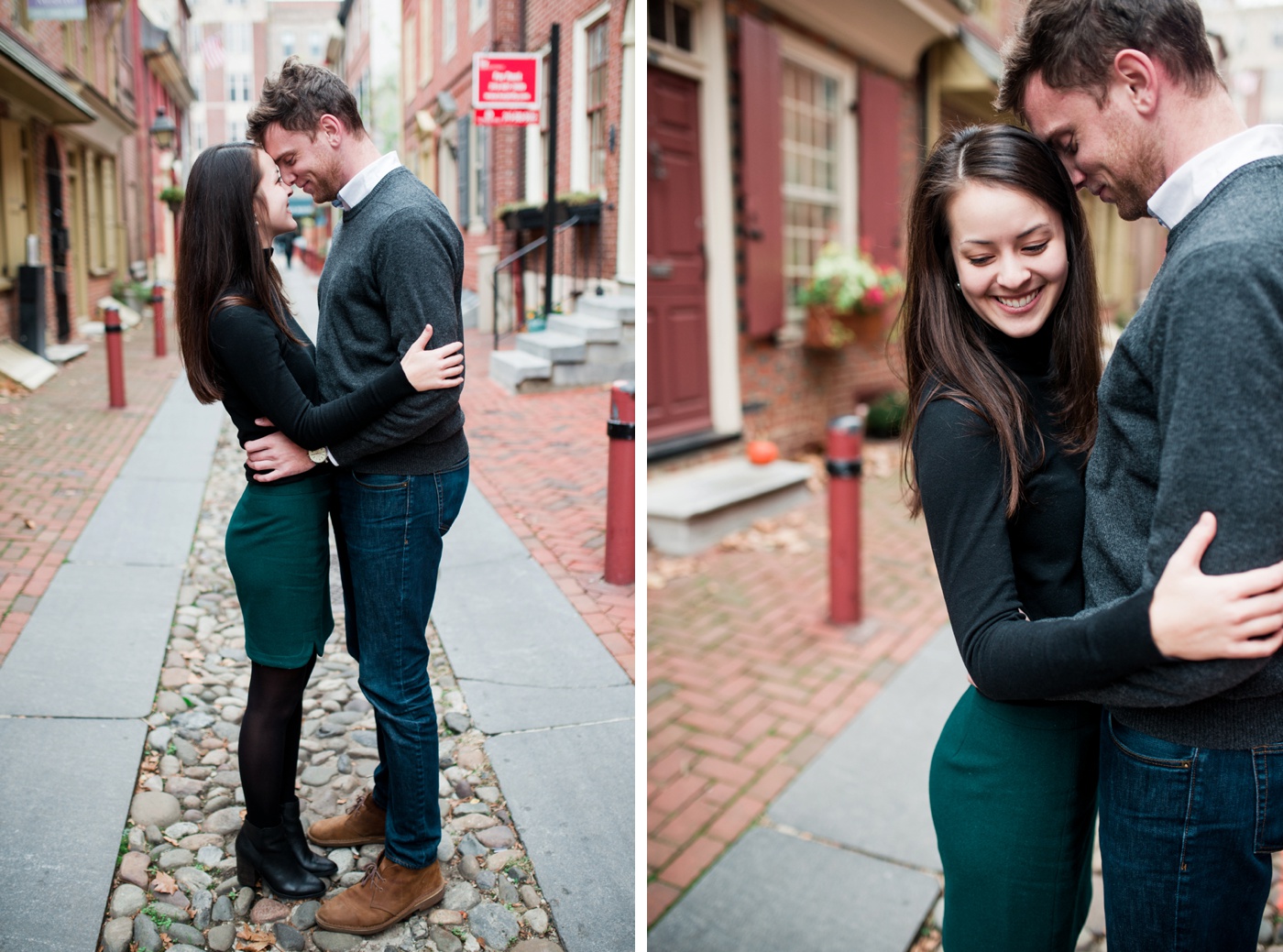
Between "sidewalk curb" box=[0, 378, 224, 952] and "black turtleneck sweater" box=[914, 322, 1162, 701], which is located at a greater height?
"black turtleneck sweater" box=[914, 322, 1162, 701]

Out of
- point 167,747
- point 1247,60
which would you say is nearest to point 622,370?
point 167,747

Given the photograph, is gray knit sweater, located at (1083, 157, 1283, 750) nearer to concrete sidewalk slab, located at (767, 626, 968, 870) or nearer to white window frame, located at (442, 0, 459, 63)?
white window frame, located at (442, 0, 459, 63)

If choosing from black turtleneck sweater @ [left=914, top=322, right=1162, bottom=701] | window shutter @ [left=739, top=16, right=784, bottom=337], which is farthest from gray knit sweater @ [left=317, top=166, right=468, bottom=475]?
window shutter @ [left=739, top=16, right=784, bottom=337]

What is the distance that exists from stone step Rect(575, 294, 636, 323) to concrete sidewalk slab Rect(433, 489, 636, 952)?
44cm

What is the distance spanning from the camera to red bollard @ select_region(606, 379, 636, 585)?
2.22m

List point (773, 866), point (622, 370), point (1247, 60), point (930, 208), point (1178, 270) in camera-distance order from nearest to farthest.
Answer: point (1178, 270) → point (930, 208) → point (622, 370) → point (773, 866) → point (1247, 60)

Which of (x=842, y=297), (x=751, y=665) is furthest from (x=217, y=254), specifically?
(x=842, y=297)

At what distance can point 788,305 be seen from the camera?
793cm

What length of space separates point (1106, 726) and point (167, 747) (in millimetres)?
1613

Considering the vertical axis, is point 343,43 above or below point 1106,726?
above

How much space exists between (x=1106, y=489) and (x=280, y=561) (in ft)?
4.55

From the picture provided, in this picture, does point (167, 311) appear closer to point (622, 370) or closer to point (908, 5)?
point (622, 370)

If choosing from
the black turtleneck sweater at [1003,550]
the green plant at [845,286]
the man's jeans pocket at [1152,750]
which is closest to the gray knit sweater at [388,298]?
the black turtleneck sweater at [1003,550]

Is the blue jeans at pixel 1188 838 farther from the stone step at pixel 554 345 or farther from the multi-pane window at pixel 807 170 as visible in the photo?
the multi-pane window at pixel 807 170
